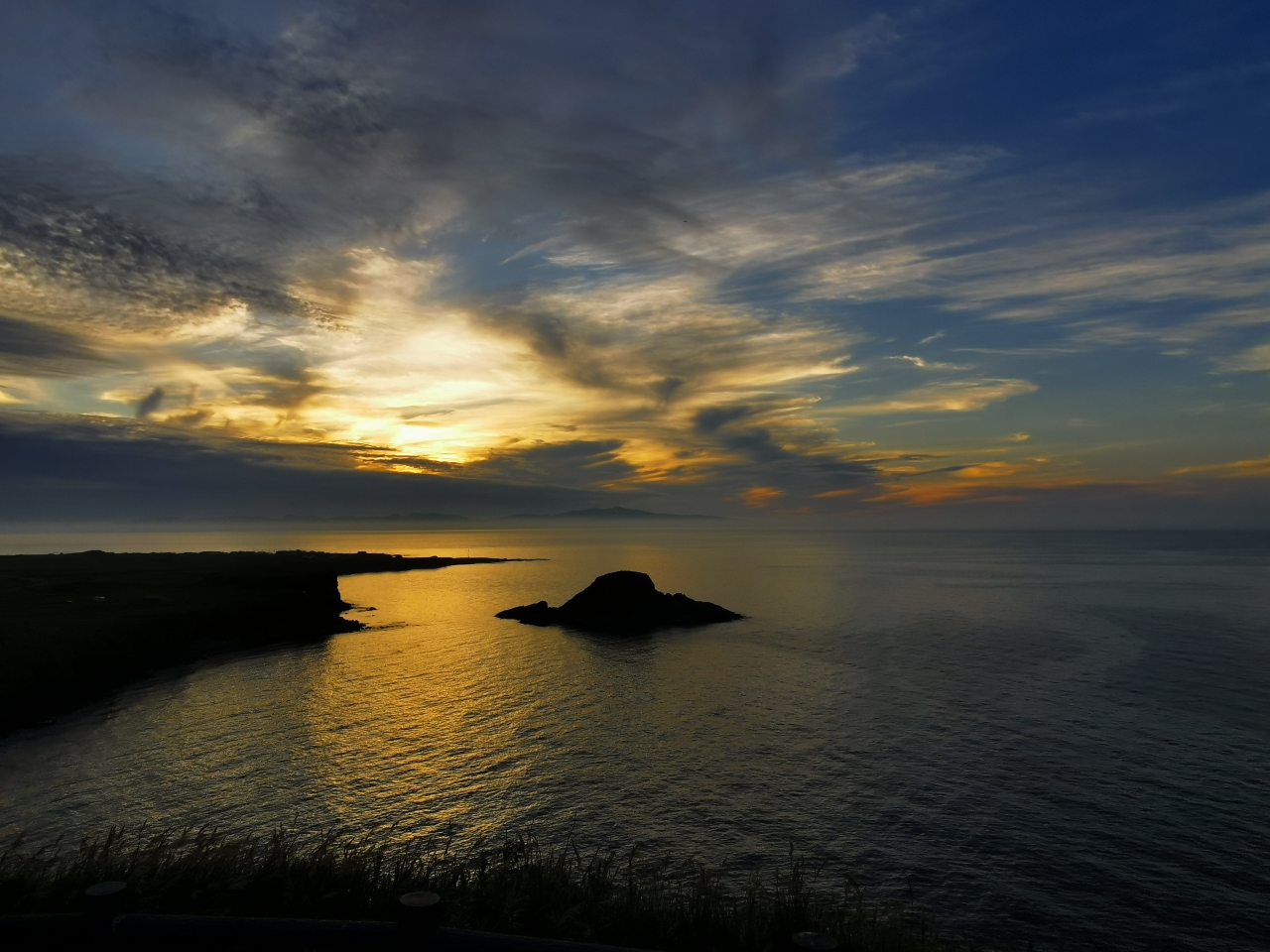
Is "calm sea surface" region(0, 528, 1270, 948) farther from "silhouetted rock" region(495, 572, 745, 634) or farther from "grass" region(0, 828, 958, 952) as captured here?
"silhouetted rock" region(495, 572, 745, 634)

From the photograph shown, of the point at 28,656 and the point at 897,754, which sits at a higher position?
the point at 28,656

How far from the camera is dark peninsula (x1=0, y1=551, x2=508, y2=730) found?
41.7 meters

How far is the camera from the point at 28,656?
4312 centimetres

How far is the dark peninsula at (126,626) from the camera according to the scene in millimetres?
41656

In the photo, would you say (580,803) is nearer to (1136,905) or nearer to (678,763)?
(678,763)

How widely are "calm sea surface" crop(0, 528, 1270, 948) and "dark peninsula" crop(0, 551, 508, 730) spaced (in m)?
2.94

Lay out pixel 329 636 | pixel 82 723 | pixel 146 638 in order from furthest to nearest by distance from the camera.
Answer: pixel 329 636, pixel 146 638, pixel 82 723

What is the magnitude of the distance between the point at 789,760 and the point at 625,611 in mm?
48626

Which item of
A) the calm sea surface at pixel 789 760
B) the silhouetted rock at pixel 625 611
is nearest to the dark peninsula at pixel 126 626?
the calm sea surface at pixel 789 760

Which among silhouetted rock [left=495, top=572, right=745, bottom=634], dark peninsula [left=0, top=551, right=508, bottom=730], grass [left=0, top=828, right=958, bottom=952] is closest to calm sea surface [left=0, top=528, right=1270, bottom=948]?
dark peninsula [left=0, top=551, right=508, bottom=730]

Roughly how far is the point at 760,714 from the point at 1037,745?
44.8 ft

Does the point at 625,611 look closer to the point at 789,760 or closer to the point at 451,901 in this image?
the point at 789,760

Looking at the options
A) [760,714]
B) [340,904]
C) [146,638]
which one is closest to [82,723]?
[146,638]

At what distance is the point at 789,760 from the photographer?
32.0 metres
